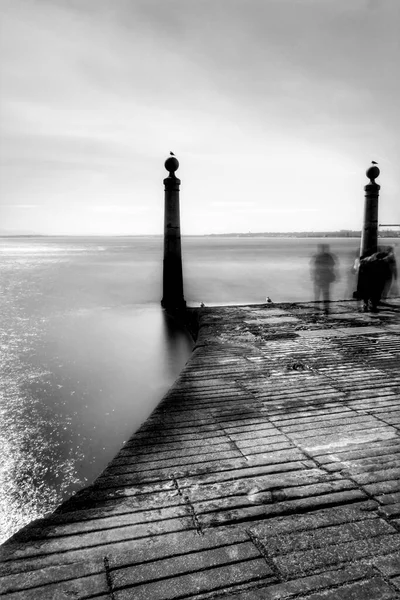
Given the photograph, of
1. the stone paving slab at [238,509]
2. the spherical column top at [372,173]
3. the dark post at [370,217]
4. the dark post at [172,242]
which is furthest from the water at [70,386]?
the spherical column top at [372,173]

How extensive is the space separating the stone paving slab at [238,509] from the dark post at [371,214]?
10393 millimetres

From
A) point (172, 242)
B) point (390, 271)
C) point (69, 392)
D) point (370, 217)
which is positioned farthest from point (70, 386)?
point (370, 217)

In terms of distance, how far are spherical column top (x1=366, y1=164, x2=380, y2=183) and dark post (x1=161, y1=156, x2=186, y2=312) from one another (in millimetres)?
6587

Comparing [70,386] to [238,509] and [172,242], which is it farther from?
[238,509]

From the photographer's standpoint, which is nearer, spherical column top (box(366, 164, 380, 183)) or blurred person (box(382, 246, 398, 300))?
blurred person (box(382, 246, 398, 300))

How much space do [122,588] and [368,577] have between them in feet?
4.28

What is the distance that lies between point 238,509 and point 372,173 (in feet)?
46.2

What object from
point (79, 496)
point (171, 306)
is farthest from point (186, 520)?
point (171, 306)

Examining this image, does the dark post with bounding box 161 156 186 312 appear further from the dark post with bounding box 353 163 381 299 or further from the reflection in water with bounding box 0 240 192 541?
the dark post with bounding box 353 163 381 299

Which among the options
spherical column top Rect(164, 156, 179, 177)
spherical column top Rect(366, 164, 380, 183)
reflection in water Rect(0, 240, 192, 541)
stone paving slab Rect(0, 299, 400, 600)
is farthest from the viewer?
spherical column top Rect(366, 164, 380, 183)

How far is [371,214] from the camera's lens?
14.6 m

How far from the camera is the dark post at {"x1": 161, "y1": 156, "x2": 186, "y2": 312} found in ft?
43.8

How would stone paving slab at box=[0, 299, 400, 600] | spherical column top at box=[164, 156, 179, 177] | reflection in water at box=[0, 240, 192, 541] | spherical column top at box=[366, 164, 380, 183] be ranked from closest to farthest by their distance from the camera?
stone paving slab at box=[0, 299, 400, 600]
reflection in water at box=[0, 240, 192, 541]
spherical column top at box=[164, 156, 179, 177]
spherical column top at box=[366, 164, 380, 183]

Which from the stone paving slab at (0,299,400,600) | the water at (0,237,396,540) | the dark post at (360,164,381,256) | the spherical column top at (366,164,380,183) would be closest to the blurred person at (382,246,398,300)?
the dark post at (360,164,381,256)
